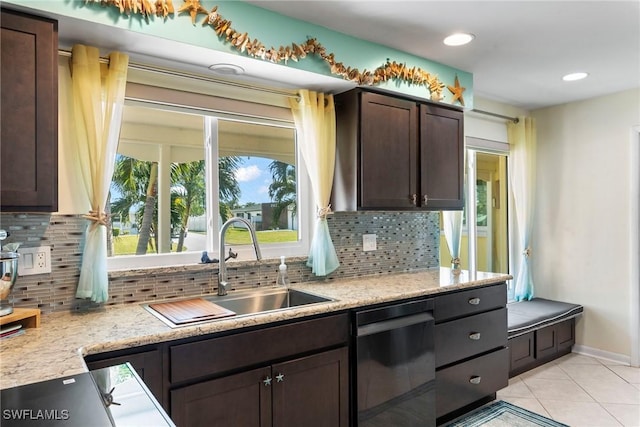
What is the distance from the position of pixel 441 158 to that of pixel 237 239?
4.91 feet

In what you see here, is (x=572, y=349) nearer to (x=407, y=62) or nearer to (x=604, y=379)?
(x=604, y=379)

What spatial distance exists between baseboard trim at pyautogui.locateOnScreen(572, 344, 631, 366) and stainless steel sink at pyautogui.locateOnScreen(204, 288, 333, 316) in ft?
9.97

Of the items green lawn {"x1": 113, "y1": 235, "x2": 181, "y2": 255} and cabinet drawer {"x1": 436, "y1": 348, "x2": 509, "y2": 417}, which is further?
cabinet drawer {"x1": 436, "y1": 348, "x2": 509, "y2": 417}

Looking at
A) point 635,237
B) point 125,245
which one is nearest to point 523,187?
point 635,237

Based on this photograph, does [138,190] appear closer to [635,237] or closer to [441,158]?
[441,158]

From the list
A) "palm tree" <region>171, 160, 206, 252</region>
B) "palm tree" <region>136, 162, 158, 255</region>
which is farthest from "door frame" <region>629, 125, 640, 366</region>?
"palm tree" <region>136, 162, 158, 255</region>

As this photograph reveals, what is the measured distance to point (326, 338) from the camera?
75.8 inches

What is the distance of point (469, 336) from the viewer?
2553 millimetres

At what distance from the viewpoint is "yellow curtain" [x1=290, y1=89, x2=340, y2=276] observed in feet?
8.23

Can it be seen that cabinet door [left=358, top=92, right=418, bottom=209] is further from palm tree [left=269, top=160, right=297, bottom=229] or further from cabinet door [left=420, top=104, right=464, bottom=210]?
palm tree [left=269, top=160, right=297, bottom=229]

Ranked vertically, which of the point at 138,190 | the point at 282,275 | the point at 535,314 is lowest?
the point at 535,314

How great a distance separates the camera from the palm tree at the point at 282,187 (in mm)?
2604

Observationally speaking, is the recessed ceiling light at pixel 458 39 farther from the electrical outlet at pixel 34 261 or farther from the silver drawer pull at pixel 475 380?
the electrical outlet at pixel 34 261

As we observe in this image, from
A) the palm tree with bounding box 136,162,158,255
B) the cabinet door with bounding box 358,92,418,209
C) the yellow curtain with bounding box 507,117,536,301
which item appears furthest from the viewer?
the yellow curtain with bounding box 507,117,536,301
